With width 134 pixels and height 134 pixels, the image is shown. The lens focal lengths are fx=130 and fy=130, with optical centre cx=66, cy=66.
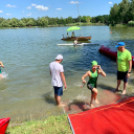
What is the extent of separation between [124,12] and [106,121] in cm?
7688

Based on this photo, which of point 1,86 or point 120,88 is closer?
point 120,88

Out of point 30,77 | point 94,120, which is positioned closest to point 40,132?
point 94,120

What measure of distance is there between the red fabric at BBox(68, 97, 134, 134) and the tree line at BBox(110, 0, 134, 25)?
66.1 metres

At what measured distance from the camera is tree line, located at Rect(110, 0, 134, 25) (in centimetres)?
6431

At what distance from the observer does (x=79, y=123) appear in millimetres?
3424

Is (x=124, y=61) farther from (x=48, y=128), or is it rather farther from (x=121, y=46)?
(x=48, y=128)

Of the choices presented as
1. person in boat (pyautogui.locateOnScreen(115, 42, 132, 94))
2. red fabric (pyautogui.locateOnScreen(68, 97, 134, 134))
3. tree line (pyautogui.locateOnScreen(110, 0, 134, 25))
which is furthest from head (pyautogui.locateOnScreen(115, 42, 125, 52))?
tree line (pyautogui.locateOnScreen(110, 0, 134, 25))

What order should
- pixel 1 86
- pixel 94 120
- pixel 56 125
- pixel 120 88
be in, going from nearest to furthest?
pixel 94 120 < pixel 56 125 < pixel 120 88 < pixel 1 86

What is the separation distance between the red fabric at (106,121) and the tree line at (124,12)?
217 ft

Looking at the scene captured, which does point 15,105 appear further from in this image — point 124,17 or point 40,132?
point 124,17

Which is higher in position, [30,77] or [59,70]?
[59,70]

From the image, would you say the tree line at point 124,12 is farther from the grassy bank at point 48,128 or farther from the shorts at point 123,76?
the grassy bank at point 48,128

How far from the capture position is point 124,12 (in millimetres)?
67812

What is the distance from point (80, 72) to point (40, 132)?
257 inches
